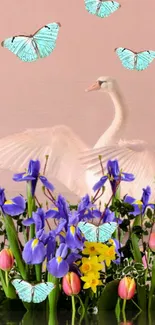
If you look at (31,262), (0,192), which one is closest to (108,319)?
(31,262)

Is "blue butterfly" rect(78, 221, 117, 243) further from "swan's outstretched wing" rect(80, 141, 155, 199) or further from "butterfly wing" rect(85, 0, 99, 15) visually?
"butterfly wing" rect(85, 0, 99, 15)

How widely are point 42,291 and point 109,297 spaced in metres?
0.11

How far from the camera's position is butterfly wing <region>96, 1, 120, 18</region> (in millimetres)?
1238

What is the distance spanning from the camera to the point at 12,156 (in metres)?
1.26

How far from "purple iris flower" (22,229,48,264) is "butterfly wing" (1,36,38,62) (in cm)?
42

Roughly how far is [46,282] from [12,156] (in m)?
0.50

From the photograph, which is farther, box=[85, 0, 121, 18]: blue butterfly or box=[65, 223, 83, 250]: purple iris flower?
box=[85, 0, 121, 18]: blue butterfly

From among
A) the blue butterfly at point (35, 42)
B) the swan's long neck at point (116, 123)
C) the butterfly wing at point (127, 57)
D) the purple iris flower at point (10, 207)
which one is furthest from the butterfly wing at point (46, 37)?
the purple iris flower at point (10, 207)

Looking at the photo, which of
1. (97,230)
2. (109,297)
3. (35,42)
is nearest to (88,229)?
(97,230)

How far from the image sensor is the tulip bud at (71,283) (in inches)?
31.9

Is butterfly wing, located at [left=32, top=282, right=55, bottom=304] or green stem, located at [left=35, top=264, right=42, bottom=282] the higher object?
green stem, located at [left=35, top=264, right=42, bottom=282]

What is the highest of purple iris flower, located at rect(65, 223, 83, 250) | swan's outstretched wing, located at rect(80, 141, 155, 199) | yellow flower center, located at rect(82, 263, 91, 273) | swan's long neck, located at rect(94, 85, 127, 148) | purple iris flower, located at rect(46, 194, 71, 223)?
swan's long neck, located at rect(94, 85, 127, 148)

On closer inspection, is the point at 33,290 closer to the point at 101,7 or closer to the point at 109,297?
the point at 109,297

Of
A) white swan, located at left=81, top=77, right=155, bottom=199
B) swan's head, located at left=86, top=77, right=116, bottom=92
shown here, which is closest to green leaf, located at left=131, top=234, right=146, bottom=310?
white swan, located at left=81, top=77, right=155, bottom=199
